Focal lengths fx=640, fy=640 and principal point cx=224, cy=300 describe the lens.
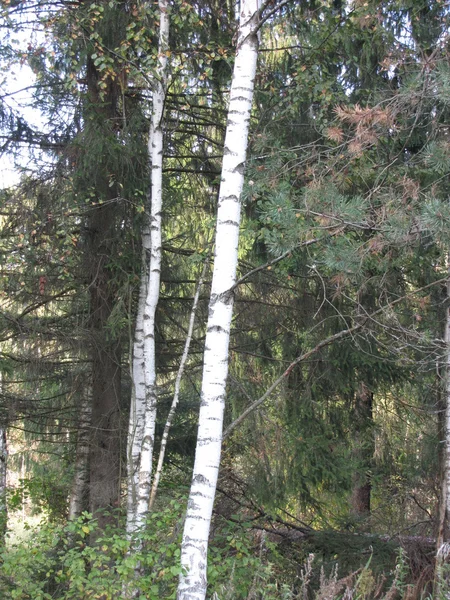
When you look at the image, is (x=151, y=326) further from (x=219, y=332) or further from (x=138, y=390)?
(x=219, y=332)

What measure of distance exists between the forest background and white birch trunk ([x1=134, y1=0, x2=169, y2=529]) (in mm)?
24

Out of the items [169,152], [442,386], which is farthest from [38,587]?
[169,152]

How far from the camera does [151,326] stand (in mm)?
6227

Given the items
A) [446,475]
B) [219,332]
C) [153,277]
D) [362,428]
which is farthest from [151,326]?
[362,428]

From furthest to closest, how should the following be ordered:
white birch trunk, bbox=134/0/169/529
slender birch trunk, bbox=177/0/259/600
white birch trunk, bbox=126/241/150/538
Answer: white birch trunk, bbox=126/241/150/538, white birch trunk, bbox=134/0/169/529, slender birch trunk, bbox=177/0/259/600

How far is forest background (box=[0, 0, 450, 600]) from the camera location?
538 cm

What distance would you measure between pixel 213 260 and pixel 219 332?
2.61 meters

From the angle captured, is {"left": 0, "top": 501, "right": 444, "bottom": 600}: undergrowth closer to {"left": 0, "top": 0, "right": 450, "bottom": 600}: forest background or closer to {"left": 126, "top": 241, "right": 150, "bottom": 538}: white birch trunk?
{"left": 0, "top": 0, "right": 450, "bottom": 600}: forest background

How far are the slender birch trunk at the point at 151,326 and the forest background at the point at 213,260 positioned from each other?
3 centimetres

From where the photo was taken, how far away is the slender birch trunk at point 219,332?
4555 mm

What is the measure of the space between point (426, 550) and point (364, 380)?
2051 millimetres

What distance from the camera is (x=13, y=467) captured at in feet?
40.0

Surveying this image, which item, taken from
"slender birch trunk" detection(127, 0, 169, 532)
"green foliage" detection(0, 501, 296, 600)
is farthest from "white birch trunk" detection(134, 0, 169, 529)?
"green foliage" detection(0, 501, 296, 600)

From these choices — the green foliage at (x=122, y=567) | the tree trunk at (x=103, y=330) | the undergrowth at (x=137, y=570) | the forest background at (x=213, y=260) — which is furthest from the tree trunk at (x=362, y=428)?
the tree trunk at (x=103, y=330)
